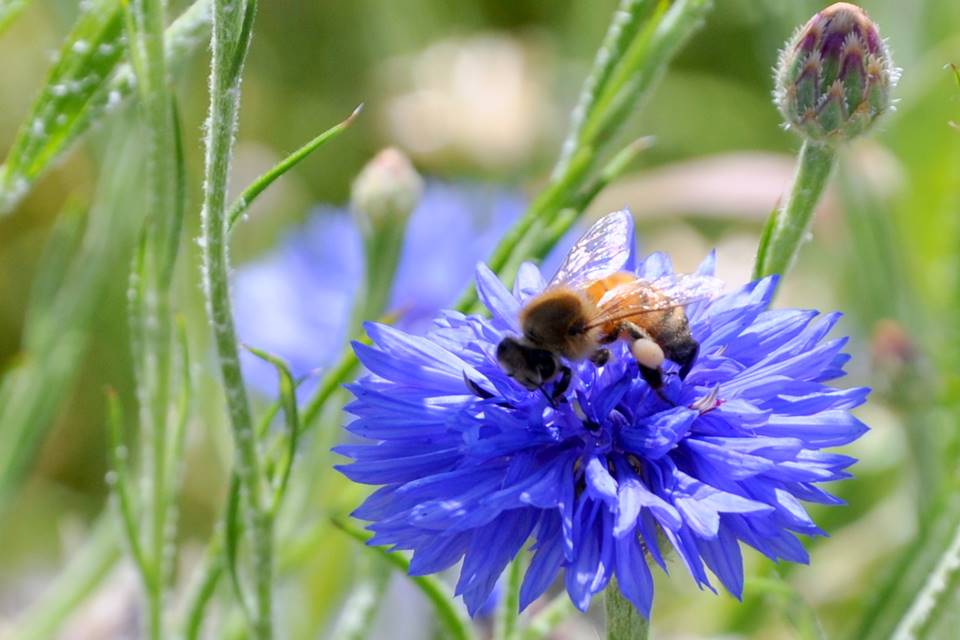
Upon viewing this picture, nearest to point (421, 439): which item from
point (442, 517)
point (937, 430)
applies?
point (442, 517)

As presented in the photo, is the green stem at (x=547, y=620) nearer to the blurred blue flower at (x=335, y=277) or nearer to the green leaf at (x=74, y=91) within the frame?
the green leaf at (x=74, y=91)

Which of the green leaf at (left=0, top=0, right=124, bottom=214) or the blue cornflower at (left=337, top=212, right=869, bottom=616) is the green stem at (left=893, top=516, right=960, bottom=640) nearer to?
the blue cornflower at (left=337, top=212, right=869, bottom=616)

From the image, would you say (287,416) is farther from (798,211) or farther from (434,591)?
(798,211)

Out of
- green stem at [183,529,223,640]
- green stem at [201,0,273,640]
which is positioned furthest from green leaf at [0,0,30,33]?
green stem at [183,529,223,640]

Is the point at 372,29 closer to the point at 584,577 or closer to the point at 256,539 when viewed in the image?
the point at 256,539

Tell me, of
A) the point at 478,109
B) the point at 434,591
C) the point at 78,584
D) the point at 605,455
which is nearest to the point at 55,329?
the point at 78,584
